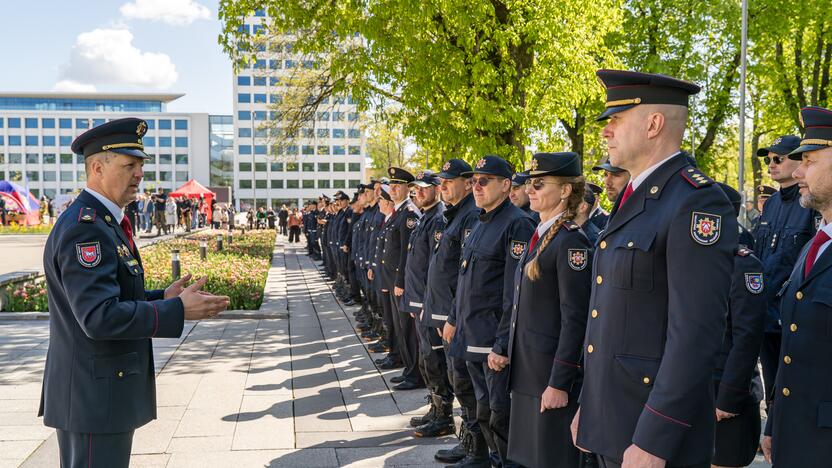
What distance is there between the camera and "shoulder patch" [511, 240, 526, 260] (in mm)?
4777

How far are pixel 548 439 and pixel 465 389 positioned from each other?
5.22ft

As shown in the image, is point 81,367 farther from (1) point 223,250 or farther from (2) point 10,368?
(1) point 223,250

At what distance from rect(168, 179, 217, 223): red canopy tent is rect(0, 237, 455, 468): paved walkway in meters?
35.9

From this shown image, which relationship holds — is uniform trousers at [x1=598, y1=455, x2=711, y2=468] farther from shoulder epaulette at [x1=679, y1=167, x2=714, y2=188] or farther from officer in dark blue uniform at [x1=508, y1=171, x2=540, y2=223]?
officer in dark blue uniform at [x1=508, y1=171, x2=540, y2=223]

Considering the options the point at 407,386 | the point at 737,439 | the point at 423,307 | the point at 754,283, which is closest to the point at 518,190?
the point at 423,307

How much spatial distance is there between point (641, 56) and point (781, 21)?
4566mm

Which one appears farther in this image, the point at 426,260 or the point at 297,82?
the point at 297,82

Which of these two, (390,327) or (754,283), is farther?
(390,327)

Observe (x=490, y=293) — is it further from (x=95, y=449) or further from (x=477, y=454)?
(x=95, y=449)

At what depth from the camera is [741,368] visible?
4.04m

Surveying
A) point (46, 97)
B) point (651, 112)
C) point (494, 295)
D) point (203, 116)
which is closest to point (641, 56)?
point (494, 295)

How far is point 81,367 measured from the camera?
10.7 feet

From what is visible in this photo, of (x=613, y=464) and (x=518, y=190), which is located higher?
(x=518, y=190)

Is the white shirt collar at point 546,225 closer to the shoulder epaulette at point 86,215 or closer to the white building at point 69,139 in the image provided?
the shoulder epaulette at point 86,215
